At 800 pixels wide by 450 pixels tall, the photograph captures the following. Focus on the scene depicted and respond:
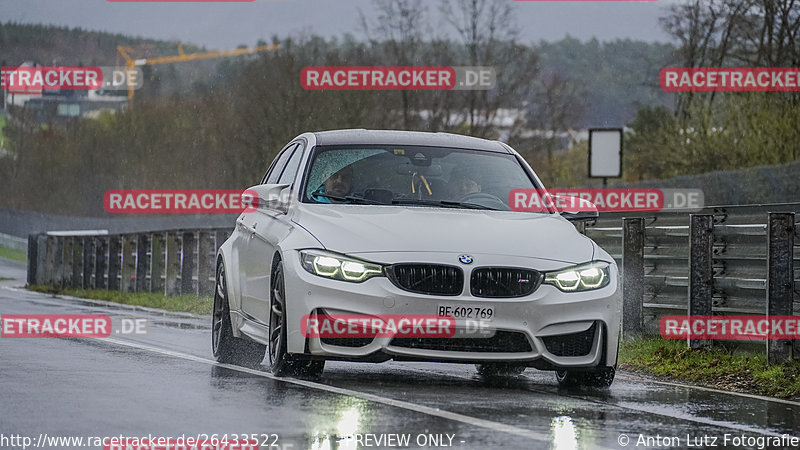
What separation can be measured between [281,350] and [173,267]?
70.7ft

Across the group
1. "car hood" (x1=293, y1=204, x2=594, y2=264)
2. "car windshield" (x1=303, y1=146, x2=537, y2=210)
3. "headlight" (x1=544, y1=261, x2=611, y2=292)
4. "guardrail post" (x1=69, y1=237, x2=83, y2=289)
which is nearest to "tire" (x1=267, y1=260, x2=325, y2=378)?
"car hood" (x1=293, y1=204, x2=594, y2=264)

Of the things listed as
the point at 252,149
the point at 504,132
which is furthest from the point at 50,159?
the point at 504,132

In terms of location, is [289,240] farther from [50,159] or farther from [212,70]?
[50,159]

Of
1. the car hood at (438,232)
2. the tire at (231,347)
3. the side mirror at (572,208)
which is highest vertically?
the side mirror at (572,208)

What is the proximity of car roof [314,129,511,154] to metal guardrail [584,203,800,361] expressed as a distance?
249cm

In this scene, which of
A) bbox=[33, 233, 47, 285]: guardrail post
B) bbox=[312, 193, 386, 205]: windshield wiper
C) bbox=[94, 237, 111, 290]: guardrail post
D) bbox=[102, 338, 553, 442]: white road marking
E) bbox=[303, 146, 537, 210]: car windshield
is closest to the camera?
bbox=[102, 338, 553, 442]: white road marking

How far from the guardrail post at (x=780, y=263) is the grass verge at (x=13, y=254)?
8475 centimetres

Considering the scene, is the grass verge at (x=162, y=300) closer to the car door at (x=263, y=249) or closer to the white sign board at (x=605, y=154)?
the white sign board at (x=605, y=154)

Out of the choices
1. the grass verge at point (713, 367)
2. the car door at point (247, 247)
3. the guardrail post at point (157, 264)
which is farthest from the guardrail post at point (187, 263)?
the car door at point (247, 247)

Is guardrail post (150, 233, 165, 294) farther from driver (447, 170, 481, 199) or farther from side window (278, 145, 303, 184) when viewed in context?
driver (447, 170, 481, 199)

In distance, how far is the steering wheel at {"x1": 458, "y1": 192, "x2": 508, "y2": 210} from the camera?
35.8 ft

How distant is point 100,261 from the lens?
4322 cm

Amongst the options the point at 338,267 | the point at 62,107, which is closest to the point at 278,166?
the point at 338,267

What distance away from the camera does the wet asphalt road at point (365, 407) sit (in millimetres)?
7219
